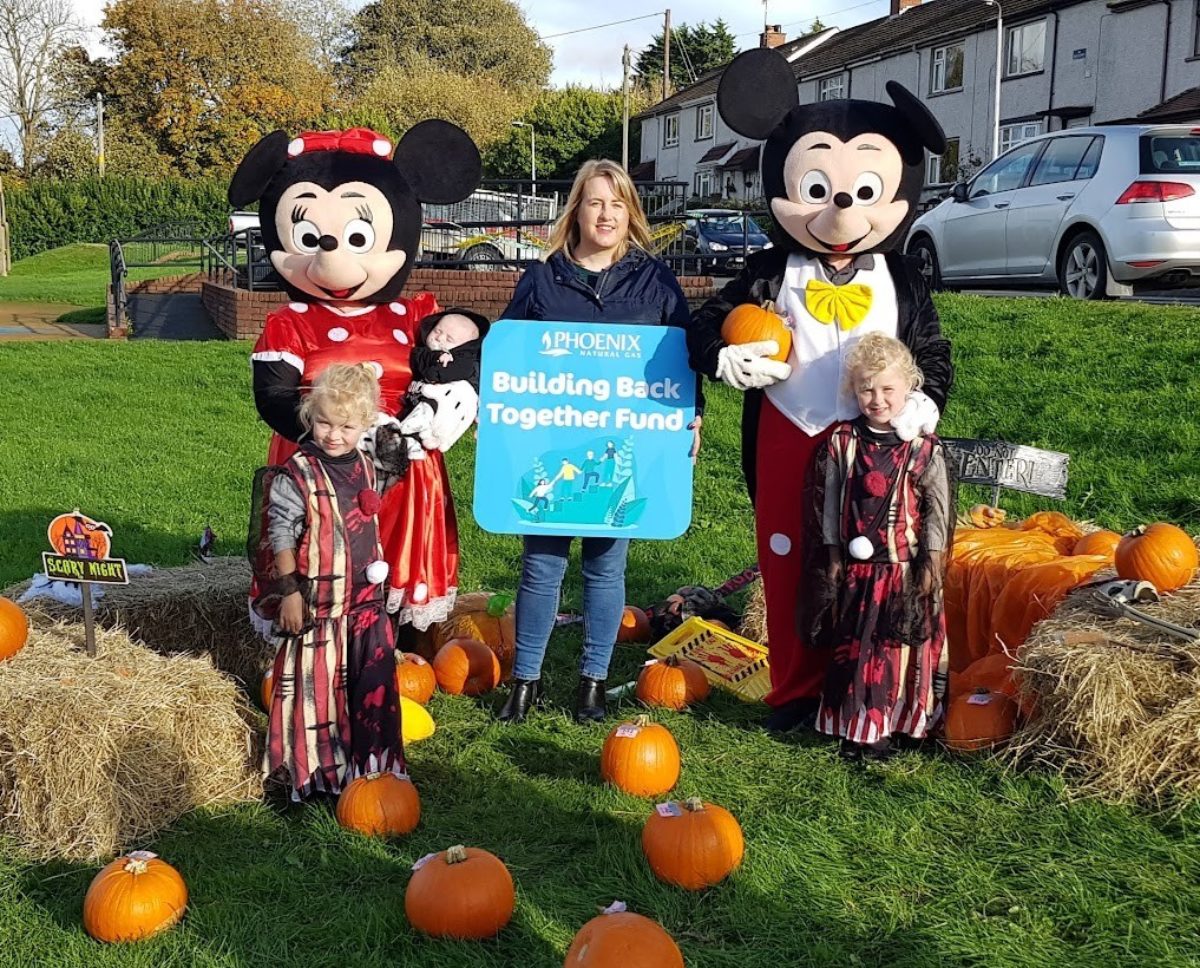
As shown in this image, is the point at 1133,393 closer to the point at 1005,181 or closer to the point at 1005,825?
the point at 1005,181

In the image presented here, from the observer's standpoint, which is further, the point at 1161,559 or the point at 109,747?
the point at 1161,559

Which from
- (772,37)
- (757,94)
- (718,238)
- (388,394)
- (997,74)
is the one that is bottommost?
(388,394)

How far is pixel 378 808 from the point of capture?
11.5 ft

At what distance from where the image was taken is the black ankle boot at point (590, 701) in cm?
444

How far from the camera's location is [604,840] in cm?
351

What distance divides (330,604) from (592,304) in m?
1.42

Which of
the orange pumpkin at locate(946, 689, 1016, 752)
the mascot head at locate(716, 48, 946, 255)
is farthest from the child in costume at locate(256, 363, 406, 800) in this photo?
the orange pumpkin at locate(946, 689, 1016, 752)

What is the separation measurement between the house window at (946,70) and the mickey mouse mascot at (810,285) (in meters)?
30.2

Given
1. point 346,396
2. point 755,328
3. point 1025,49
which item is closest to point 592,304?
point 755,328

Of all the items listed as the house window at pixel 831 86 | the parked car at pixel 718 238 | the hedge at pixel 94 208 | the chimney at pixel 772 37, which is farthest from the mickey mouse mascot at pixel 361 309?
the chimney at pixel 772 37

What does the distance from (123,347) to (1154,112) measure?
19.9 m

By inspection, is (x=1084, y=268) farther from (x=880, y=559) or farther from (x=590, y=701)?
(x=590, y=701)

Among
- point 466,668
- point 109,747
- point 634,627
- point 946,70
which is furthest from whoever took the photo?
point 946,70

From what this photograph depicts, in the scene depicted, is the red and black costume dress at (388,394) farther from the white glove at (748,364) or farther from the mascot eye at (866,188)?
the mascot eye at (866,188)
